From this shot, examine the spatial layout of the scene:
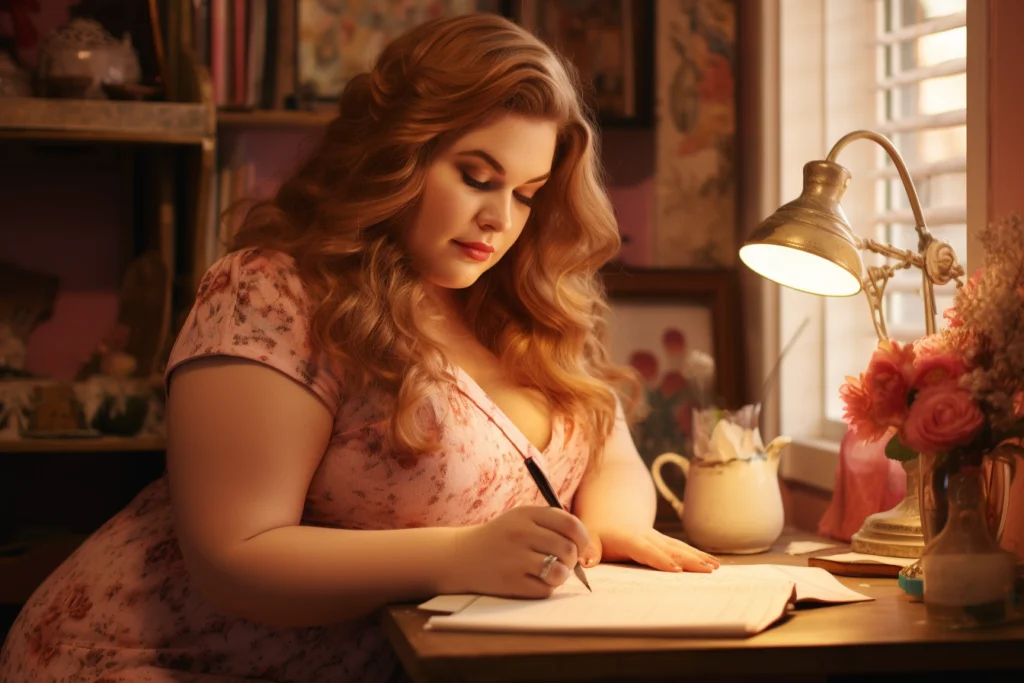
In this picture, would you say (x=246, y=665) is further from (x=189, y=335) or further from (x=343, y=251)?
(x=343, y=251)

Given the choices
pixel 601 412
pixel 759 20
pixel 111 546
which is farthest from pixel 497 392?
pixel 759 20

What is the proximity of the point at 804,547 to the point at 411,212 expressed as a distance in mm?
797

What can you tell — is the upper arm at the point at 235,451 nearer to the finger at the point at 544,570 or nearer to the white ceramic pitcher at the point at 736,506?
the finger at the point at 544,570

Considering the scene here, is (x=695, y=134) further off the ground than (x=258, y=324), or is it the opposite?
(x=695, y=134)

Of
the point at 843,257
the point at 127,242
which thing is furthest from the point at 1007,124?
the point at 127,242

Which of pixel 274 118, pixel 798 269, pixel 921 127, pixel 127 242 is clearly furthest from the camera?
pixel 127 242

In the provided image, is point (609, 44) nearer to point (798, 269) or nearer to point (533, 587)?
point (798, 269)

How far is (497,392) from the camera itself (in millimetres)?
1638

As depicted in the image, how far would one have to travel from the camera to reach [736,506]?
1735 millimetres

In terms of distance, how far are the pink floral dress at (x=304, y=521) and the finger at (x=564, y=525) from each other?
7.8 inches

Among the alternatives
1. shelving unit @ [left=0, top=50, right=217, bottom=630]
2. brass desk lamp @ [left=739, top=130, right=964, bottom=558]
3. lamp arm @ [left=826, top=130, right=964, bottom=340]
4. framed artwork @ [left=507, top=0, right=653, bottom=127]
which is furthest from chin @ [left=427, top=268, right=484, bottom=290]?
framed artwork @ [left=507, top=0, right=653, bottom=127]

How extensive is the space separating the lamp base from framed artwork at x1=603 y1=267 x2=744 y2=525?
0.78 metres

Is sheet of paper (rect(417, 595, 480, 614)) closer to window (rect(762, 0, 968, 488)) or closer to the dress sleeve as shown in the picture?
the dress sleeve

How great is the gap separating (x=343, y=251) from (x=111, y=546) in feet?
1.63
